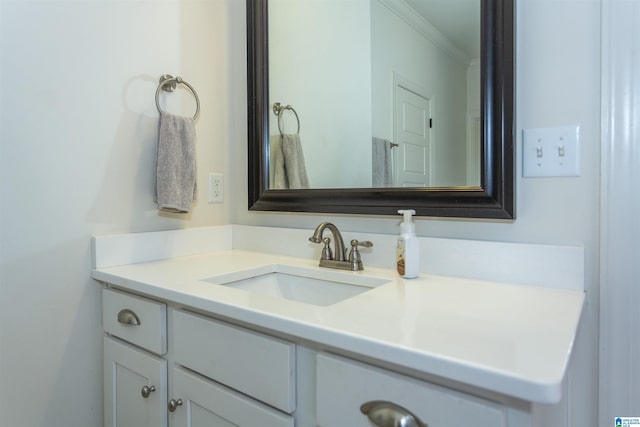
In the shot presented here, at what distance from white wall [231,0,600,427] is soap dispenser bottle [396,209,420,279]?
0.23m

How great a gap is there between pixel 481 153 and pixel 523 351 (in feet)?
1.77

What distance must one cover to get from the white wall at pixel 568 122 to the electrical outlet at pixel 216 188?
100 centimetres

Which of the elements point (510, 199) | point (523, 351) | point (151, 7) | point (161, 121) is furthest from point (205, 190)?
point (523, 351)

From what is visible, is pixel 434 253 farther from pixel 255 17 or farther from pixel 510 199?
pixel 255 17

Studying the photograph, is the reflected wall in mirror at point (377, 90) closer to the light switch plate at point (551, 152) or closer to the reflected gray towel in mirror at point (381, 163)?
the reflected gray towel in mirror at point (381, 163)

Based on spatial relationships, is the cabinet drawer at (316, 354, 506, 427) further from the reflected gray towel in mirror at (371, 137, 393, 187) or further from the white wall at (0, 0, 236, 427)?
the white wall at (0, 0, 236, 427)

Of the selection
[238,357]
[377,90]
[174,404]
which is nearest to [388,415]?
[238,357]

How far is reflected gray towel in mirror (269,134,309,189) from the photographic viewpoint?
132cm

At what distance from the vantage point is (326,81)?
1287 millimetres

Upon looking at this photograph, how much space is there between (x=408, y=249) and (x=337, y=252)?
0.24 meters

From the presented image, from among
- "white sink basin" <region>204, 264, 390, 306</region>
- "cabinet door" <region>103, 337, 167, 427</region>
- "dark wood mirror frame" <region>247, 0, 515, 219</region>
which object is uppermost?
"dark wood mirror frame" <region>247, 0, 515, 219</region>

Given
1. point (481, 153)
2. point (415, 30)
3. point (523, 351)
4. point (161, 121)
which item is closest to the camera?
point (523, 351)

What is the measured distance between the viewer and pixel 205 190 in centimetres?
141

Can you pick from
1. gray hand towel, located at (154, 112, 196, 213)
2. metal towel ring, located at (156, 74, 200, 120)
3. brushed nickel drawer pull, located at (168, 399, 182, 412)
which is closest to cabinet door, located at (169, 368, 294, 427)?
brushed nickel drawer pull, located at (168, 399, 182, 412)
